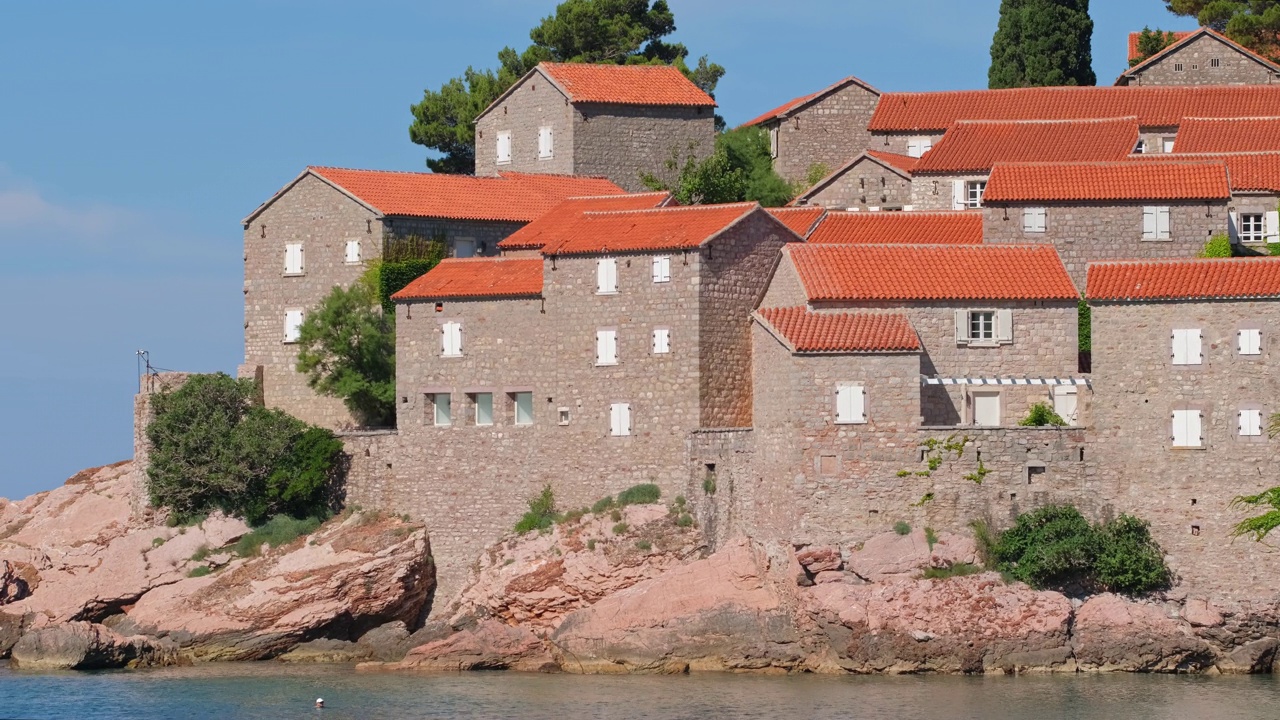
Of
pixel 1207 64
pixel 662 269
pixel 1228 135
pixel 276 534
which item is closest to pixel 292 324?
pixel 276 534

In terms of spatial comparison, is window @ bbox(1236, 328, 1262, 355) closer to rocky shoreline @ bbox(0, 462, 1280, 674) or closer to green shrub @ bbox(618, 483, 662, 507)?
rocky shoreline @ bbox(0, 462, 1280, 674)

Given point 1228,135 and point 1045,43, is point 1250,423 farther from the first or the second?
point 1045,43

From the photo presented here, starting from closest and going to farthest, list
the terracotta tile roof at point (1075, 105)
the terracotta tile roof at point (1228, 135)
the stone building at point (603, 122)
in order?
the terracotta tile roof at point (1228, 135) → the terracotta tile roof at point (1075, 105) → the stone building at point (603, 122)

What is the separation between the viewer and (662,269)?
6550 cm

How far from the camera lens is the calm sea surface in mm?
56438

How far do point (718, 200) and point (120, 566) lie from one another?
22.5 m

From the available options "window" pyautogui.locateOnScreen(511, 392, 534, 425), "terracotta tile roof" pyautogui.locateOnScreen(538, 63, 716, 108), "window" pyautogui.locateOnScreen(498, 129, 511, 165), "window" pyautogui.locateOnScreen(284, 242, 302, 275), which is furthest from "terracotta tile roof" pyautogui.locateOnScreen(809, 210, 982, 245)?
"window" pyautogui.locateOnScreen(498, 129, 511, 165)

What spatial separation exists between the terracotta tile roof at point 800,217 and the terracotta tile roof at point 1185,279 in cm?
1100

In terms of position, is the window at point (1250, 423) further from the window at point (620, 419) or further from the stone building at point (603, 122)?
the stone building at point (603, 122)

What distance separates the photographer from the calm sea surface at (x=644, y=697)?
56438mm

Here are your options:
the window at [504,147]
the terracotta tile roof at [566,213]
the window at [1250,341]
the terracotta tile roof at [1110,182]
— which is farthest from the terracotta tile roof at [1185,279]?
the window at [504,147]

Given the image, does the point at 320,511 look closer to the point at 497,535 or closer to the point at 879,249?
the point at 497,535

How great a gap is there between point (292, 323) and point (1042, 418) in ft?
79.7

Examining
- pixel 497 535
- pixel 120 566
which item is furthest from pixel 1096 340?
pixel 120 566
